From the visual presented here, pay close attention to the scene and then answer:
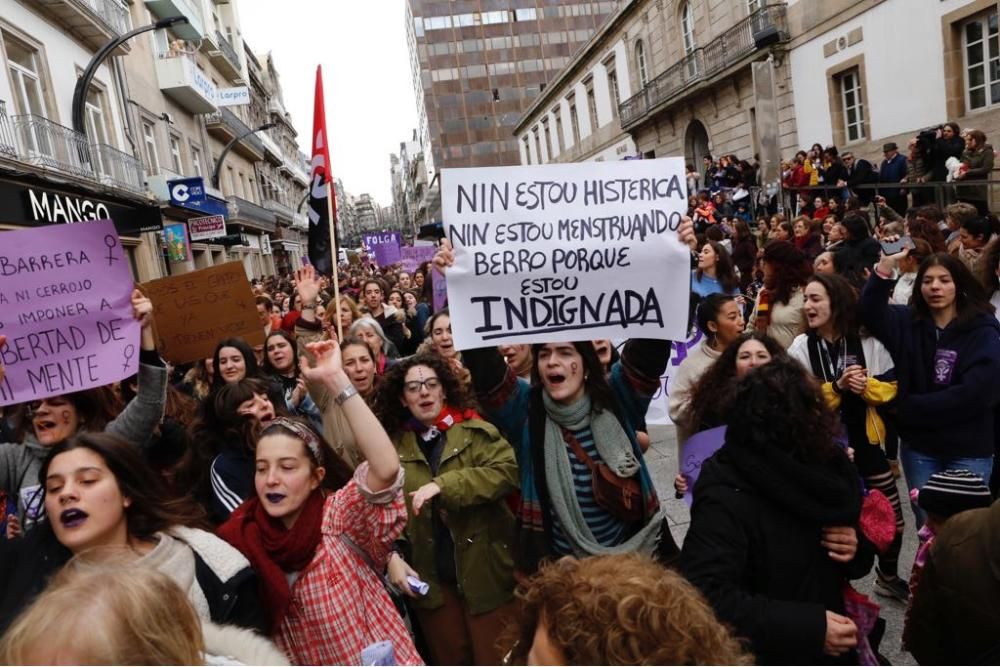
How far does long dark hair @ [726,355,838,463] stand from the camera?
1.81 m

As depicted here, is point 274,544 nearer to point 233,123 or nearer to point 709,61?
point 709,61

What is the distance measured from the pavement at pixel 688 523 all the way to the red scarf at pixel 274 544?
1658 mm

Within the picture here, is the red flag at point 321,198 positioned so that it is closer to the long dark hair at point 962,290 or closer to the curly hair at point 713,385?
the curly hair at point 713,385

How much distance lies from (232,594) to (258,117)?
46.4 m

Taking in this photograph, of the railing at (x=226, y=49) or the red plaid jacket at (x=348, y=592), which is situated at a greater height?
the railing at (x=226, y=49)

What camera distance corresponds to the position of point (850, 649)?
181 centimetres

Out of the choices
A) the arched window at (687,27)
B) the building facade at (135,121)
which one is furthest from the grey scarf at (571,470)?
the arched window at (687,27)

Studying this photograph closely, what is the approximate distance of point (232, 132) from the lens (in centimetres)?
2958

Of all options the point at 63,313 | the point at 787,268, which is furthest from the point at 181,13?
the point at 787,268

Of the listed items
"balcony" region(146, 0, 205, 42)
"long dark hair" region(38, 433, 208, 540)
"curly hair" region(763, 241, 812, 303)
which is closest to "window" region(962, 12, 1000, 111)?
"curly hair" region(763, 241, 812, 303)

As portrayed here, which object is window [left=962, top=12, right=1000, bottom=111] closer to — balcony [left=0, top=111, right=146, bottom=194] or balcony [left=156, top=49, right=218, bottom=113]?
balcony [left=0, top=111, right=146, bottom=194]

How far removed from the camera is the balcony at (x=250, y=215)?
2858 cm

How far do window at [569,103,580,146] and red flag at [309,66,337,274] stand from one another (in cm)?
3495

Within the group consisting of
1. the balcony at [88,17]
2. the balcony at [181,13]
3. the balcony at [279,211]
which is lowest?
the balcony at [279,211]
